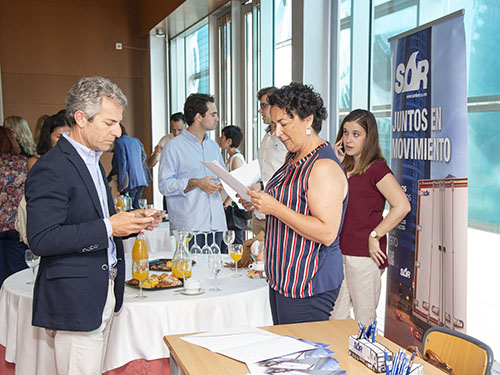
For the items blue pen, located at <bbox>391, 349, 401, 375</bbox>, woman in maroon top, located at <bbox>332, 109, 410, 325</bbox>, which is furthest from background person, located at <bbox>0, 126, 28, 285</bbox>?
blue pen, located at <bbox>391, 349, 401, 375</bbox>

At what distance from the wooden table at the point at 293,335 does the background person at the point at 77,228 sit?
0.34m

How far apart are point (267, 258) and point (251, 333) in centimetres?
38

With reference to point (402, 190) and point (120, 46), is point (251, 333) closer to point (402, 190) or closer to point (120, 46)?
point (402, 190)

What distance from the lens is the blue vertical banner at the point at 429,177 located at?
2.63 m

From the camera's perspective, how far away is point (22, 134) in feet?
15.1

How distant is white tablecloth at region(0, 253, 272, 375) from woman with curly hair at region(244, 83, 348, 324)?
0.46 metres

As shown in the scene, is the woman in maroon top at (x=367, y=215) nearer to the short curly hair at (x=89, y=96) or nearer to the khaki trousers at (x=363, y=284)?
the khaki trousers at (x=363, y=284)

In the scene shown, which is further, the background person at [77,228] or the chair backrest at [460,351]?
the background person at [77,228]

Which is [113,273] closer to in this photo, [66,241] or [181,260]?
[66,241]

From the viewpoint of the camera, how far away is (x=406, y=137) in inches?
122

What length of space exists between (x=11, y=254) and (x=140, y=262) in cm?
237

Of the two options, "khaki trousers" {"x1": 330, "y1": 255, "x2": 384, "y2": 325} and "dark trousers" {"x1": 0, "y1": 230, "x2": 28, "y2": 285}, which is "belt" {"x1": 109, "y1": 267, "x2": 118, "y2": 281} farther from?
"dark trousers" {"x1": 0, "y1": 230, "x2": 28, "y2": 285}

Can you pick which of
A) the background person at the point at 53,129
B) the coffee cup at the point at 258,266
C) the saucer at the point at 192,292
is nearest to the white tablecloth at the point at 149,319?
the saucer at the point at 192,292

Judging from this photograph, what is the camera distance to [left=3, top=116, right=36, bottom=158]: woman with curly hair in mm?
4484
